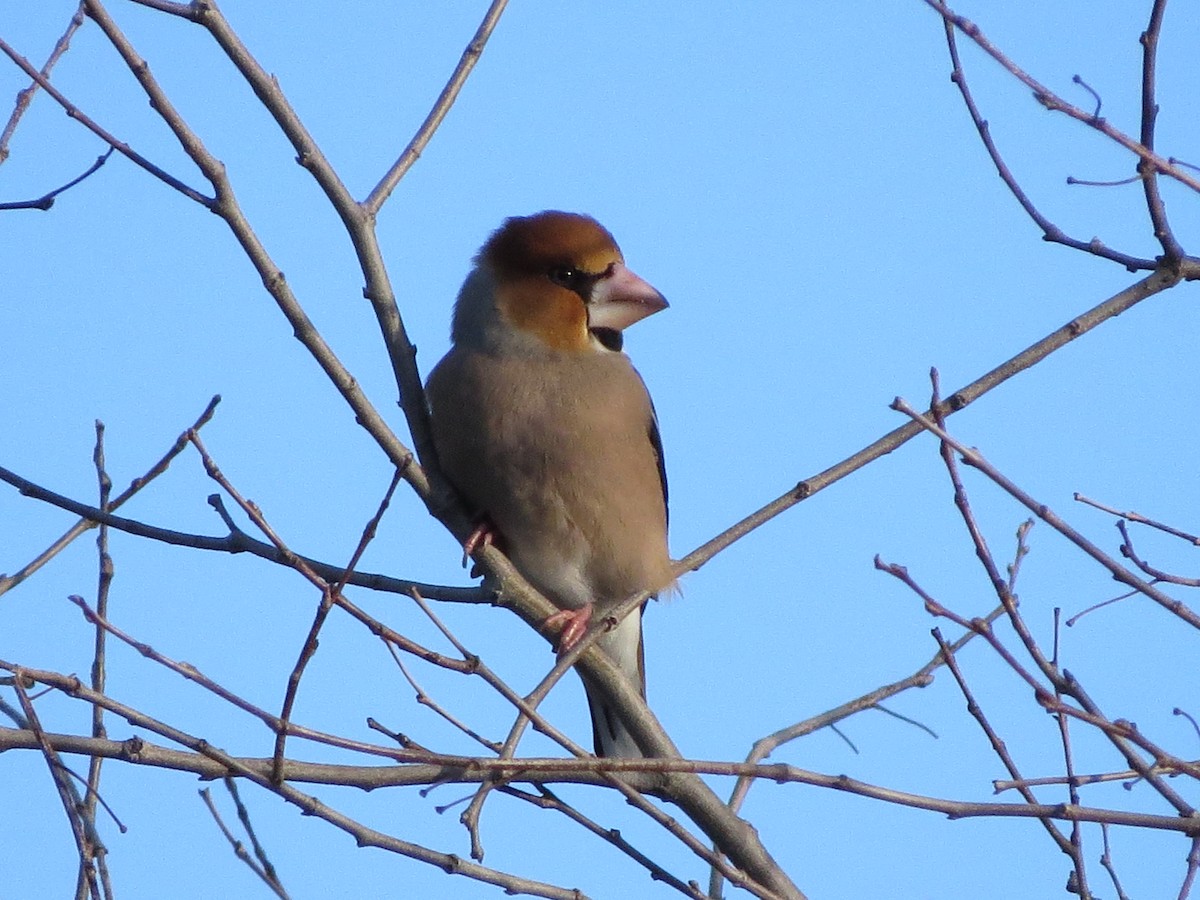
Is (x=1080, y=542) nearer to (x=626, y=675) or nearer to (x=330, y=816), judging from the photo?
(x=330, y=816)

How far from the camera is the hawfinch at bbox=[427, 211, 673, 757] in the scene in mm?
4898

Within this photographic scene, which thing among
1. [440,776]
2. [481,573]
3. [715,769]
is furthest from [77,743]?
[481,573]

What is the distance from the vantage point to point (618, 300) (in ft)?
16.9

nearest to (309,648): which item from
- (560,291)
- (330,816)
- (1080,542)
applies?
(330,816)

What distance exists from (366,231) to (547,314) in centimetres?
143

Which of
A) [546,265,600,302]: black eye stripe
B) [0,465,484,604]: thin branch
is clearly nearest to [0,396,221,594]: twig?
[0,465,484,604]: thin branch

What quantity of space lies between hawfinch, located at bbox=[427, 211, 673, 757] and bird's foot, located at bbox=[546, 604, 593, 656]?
11mm

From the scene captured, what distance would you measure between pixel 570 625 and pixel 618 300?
44.7 inches

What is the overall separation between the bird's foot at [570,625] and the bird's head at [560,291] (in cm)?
92

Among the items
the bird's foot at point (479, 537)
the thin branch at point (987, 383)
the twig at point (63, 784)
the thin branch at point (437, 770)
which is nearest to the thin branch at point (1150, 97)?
the thin branch at point (987, 383)

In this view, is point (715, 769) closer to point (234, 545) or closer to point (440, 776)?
point (440, 776)

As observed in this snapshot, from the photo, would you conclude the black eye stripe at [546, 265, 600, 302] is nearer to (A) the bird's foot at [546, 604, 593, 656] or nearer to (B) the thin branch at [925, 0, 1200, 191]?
(A) the bird's foot at [546, 604, 593, 656]

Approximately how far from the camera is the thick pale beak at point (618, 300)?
16.9 feet

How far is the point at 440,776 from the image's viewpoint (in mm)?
3480
